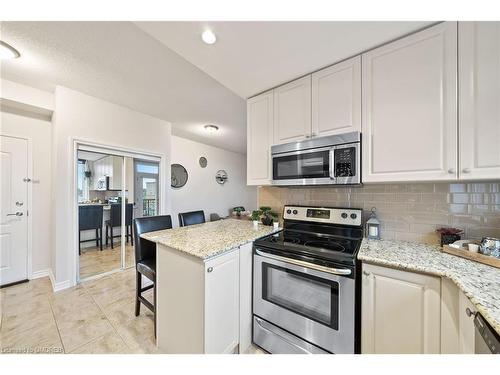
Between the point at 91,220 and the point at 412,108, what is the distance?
12.8 ft

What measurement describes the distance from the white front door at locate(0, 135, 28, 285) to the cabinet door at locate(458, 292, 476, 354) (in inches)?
174

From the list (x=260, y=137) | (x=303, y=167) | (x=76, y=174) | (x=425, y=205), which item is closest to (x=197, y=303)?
(x=303, y=167)

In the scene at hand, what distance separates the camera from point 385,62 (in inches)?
51.9

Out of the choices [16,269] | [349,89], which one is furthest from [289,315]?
[16,269]

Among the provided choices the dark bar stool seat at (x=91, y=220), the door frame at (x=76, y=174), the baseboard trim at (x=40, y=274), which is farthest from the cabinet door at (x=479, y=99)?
the baseboard trim at (x=40, y=274)

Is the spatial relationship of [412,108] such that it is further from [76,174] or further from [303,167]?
[76,174]

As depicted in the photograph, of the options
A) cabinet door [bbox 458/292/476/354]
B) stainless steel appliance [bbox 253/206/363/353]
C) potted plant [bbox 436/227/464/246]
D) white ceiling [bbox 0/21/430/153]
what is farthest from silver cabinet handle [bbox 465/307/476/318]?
white ceiling [bbox 0/21/430/153]

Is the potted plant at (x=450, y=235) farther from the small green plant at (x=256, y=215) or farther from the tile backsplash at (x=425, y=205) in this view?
the small green plant at (x=256, y=215)

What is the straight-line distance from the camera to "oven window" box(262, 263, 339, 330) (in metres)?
1.20

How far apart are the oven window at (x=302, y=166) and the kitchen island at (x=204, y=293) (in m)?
0.66

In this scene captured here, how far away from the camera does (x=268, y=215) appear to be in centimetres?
214

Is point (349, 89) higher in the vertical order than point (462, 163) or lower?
higher

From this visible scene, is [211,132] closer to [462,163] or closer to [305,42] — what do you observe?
[305,42]
